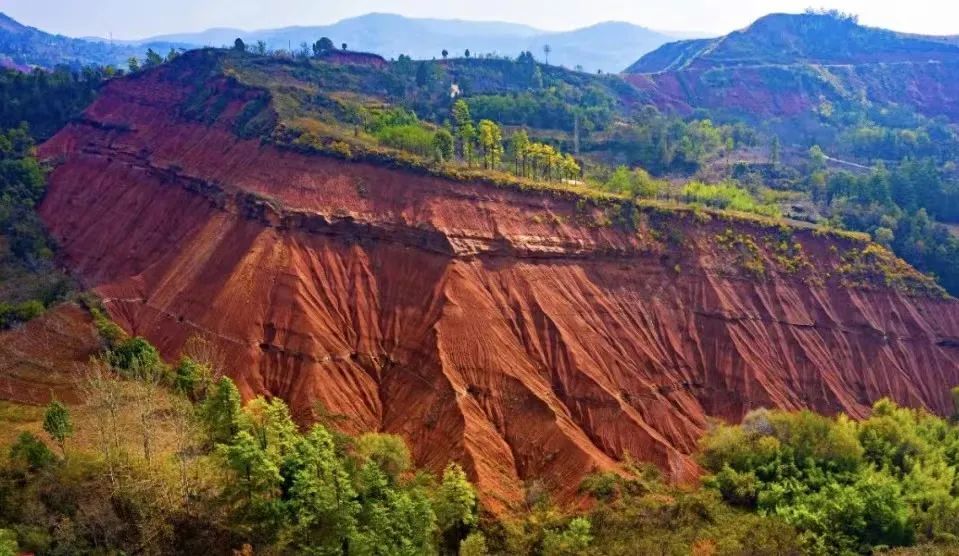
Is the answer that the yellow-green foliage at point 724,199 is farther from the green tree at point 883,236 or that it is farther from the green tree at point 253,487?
the green tree at point 253,487

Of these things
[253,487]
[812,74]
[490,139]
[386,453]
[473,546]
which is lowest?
[473,546]

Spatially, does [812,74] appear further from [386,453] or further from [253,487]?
[253,487]

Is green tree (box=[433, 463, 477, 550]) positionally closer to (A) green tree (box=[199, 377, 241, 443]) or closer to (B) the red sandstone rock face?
(B) the red sandstone rock face

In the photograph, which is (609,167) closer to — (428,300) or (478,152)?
Answer: (478,152)

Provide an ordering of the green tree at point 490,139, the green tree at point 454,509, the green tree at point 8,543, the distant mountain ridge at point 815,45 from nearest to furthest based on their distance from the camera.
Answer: the green tree at point 8,543, the green tree at point 454,509, the green tree at point 490,139, the distant mountain ridge at point 815,45

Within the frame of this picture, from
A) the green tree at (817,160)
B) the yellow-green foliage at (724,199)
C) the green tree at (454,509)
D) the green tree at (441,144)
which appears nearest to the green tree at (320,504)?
the green tree at (454,509)

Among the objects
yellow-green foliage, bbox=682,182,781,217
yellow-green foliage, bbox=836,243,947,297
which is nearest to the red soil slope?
yellow-green foliage, bbox=836,243,947,297

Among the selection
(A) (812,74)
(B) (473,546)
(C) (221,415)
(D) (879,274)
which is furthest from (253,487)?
(A) (812,74)

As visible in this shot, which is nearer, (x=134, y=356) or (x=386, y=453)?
(x=386, y=453)
